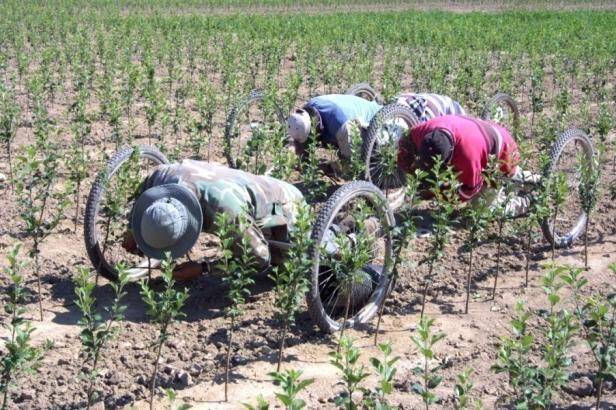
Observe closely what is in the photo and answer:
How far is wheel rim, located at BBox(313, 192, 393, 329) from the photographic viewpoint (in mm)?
4969

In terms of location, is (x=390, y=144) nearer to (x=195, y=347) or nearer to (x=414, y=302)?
(x=414, y=302)

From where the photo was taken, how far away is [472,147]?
20.8ft

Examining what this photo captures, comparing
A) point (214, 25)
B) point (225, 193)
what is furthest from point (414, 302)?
point (214, 25)

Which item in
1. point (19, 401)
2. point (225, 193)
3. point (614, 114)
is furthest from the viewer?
point (614, 114)

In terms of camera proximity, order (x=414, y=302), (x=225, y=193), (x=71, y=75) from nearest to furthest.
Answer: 1. (x=225, y=193)
2. (x=414, y=302)
3. (x=71, y=75)

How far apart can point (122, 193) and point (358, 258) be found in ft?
5.66

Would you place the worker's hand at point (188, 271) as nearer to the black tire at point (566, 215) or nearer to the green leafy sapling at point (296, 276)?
the green leafy sapling at point (296, 276)

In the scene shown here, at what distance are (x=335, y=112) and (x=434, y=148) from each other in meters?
1.55

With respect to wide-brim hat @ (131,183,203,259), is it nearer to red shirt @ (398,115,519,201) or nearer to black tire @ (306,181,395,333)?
black tire @ (306,181,395,333)

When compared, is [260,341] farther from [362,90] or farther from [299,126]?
[362,90]

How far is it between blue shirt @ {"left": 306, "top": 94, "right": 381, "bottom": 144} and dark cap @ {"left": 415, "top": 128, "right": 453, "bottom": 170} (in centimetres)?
126

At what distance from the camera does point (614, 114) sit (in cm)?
1122

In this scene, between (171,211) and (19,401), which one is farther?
(171,211)

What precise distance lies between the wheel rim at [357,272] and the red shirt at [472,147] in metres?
1.07
